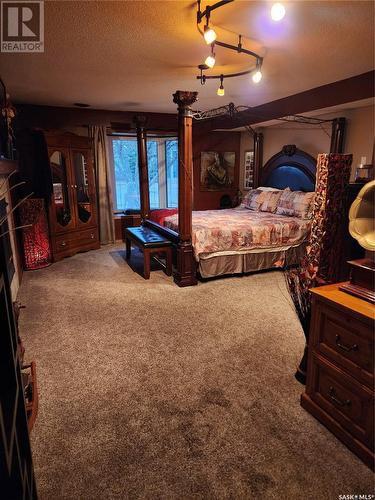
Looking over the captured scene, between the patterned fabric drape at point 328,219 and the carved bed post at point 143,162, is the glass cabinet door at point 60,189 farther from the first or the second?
the patterned fabric drape at point 328,219

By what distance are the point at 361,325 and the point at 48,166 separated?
15.6ft

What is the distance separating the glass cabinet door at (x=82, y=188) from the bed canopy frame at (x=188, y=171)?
96cm

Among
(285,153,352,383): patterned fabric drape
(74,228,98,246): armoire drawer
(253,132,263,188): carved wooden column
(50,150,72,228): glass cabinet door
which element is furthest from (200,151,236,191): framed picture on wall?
(285,153,352,383): patterned fabric drape

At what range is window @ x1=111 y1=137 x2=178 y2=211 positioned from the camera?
641cm

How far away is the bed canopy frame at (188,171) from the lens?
376cm

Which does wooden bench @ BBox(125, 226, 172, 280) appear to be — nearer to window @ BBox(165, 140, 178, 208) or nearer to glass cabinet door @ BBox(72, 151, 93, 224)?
glass cabinet door @ BBox(72, 151, 93, 224)

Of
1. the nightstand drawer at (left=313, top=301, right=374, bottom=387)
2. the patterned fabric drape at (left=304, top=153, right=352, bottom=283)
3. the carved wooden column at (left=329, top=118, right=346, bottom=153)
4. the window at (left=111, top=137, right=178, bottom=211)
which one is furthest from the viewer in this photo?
the window at (left=111, top=137, right=178, bottom=211)

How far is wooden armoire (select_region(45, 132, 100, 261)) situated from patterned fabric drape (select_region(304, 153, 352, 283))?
423 centimetres

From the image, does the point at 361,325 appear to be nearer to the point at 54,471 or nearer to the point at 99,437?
the point at 99,437

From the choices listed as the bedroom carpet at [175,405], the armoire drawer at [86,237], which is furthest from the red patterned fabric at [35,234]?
the bedroom carpet at [175,405]

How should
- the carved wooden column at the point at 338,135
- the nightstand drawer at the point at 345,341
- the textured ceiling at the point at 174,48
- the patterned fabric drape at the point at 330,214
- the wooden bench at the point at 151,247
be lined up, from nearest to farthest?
Answer: the nightstand drawer at the point at 345,341 < the patterned fabric drape at the point at 330,214 < the textured ceiling at the point at 174,48 < the wooden bench at the point at 151,247 < the carved wooden column at the point at 338,135

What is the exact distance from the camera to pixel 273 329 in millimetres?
2973

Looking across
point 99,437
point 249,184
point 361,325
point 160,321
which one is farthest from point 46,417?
point 249,184

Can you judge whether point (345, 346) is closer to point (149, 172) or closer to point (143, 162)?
point (143, 162)
